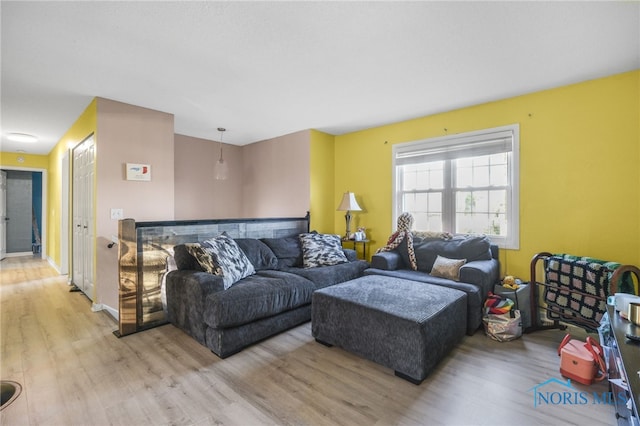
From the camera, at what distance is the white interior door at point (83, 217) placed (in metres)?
3.47

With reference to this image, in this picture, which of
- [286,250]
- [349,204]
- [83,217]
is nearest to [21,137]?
[83,217]

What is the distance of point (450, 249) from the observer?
335 cm

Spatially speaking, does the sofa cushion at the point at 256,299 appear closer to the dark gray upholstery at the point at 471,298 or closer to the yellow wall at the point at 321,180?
the dark gray upholstery at the point at 471,298

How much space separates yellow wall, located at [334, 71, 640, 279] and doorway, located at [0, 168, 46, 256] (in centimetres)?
977

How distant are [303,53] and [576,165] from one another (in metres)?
2.90

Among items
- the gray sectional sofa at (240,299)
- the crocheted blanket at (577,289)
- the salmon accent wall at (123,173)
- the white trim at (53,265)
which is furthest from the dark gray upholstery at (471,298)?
the white trim at (53,265)

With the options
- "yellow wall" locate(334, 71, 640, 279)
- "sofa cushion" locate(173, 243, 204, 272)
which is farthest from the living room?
"sofa cushion" locate(173, 243, 204, 272)

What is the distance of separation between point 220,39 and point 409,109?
2.40 metres

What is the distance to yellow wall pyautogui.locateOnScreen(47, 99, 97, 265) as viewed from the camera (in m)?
3.50

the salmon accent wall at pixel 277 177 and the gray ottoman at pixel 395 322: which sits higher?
the salmon accent wall at pixel 277 177

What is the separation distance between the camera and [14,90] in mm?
2994

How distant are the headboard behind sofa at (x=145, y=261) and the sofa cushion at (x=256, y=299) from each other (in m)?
0.91

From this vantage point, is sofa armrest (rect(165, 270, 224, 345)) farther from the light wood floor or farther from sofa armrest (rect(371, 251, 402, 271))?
sofa armrest (rect(371, 251, 402, 271))

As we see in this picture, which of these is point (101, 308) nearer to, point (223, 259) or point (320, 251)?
point (223, 259)
